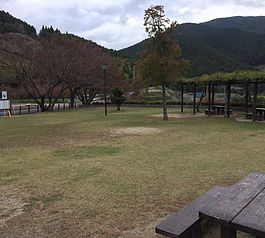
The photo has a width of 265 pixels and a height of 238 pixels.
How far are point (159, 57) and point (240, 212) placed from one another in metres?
13.4

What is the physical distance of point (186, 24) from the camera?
15738 cm

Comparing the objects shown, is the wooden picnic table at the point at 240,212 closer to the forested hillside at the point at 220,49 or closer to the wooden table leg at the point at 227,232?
the wooden table leg at the point at 227,232

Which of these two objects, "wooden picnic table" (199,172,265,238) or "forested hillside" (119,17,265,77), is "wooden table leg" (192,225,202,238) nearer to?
"wooden picnic table" (199,172,265,238)

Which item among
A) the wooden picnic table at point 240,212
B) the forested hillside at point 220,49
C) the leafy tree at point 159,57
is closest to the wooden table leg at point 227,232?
the wooden picnic table at point 240,212

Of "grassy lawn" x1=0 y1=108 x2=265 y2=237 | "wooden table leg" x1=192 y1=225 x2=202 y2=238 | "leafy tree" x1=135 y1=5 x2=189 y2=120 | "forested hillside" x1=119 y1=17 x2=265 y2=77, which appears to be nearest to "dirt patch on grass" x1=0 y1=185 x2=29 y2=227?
"grassy lawn" x1=0 y1=108 x2=265 y2=237

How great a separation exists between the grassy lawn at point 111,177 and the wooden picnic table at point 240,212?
3.73ft

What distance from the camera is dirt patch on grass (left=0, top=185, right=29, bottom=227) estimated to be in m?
3.48

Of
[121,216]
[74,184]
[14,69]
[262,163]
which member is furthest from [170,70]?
[14,69]

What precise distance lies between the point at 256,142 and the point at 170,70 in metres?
7.72

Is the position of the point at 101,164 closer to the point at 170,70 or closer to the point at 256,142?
the point at 256,142

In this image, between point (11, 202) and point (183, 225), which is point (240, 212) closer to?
point (183, 225)

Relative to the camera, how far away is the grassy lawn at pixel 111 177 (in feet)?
10.6

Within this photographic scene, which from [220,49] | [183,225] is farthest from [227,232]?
[220,49]

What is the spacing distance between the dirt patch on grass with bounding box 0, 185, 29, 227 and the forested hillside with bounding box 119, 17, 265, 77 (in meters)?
47.0
